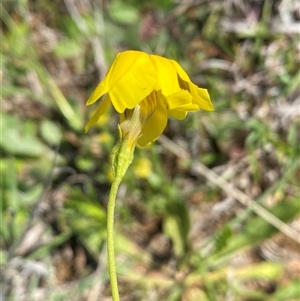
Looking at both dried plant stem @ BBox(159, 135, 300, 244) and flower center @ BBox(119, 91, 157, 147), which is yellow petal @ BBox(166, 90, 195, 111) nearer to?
flower center @ BBox(119, 91, 157, 147)

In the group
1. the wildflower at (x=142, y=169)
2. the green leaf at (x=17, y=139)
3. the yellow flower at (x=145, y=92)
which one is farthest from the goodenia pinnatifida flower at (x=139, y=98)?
the green leaf at (x=17, y=139)

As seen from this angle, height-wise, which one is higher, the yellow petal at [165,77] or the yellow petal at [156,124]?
the yellow petal at [165,77]

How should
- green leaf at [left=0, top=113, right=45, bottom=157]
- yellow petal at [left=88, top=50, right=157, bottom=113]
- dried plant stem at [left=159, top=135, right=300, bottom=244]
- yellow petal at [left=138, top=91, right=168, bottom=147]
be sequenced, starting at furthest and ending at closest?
green leaf at [left=0, top=113, right=45, bottom=157] < dried plant stem at [left=159, top=135, right=300, bottom=244] < yellow petal at [left=138, top=91, right=168, bottom=147] < yellow petal at [left=88, top=50, right=157, bottom=113]

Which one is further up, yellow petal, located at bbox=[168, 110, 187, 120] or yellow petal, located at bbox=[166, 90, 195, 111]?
yellow petal, located at bbox=[166, 90, 195, 111]

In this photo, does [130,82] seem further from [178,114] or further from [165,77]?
[178,114]

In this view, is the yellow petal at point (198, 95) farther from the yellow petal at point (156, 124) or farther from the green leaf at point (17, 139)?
the green leaf at point (17, 139)

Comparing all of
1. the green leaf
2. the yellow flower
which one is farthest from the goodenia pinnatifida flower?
the green leaf
